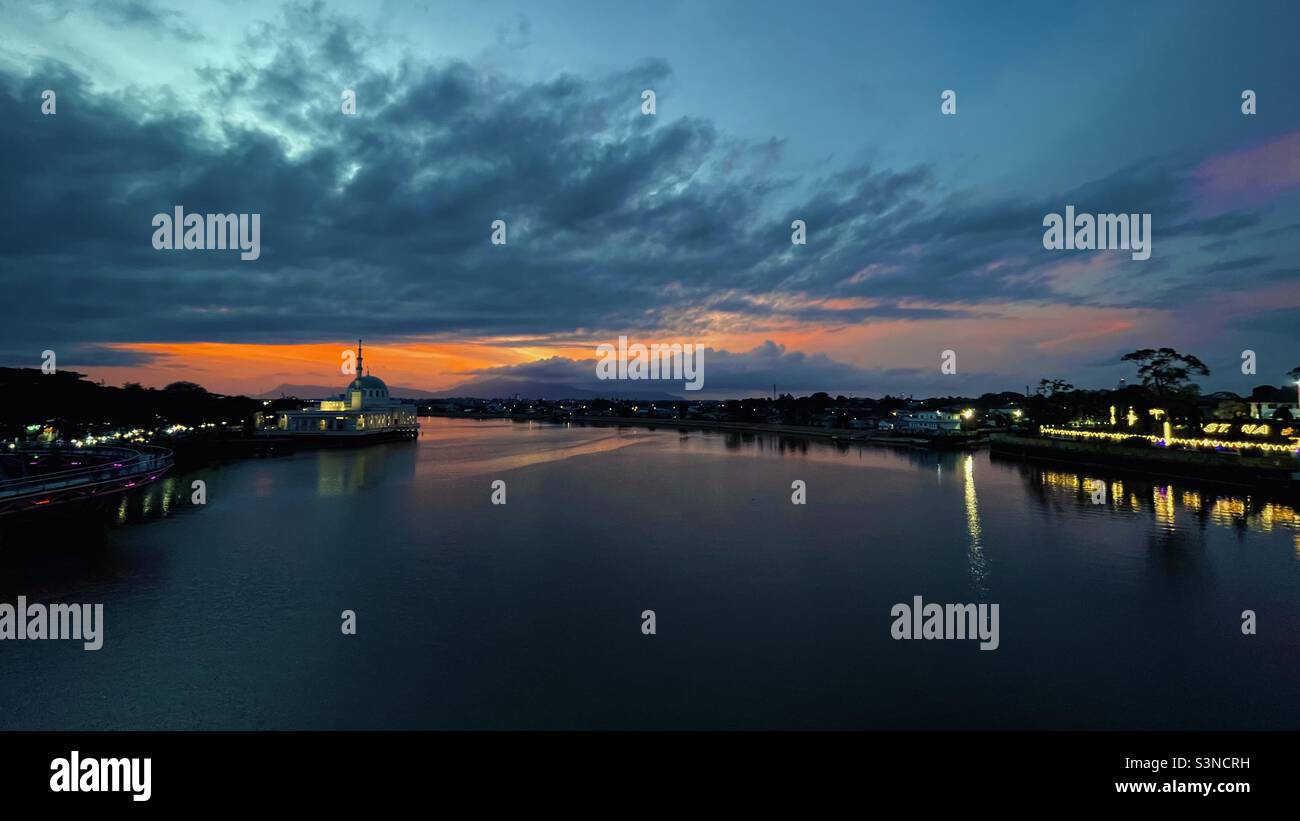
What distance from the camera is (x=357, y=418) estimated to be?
80500 mm

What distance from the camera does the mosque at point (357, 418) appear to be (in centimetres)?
7650

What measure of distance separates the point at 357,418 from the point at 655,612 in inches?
3015

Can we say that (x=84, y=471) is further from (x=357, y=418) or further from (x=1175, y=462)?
(x=1175, y=462)

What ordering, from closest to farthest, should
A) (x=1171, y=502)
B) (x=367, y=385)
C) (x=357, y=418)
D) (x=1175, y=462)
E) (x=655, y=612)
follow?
(x=655, y=612) → (x=1171, y=502) → (x=1175, y=462) → (x=357, y=418) → (x=367, y=385)

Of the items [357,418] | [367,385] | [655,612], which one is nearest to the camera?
[655,612]

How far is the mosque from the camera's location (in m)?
76.5

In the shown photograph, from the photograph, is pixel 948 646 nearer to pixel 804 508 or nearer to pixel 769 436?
pixel 804 508

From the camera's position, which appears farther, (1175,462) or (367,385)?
(367,385)

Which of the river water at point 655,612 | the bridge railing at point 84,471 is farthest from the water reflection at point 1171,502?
the bridge railing at point 84,471

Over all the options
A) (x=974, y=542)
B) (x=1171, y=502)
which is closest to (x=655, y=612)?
(x=974, y=542)
